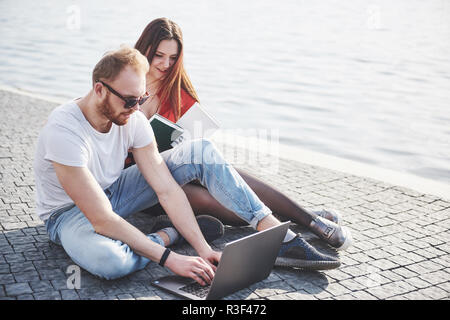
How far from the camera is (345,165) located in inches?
233

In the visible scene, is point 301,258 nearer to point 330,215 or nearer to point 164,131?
point 330,215

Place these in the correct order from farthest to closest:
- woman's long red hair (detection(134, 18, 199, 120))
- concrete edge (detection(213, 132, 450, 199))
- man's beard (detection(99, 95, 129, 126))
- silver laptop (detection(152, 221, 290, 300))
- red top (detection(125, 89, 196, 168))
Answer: concrete edge (detection(213, 132, 450, 199))
red top (detection(125, 89, 196, 168))
woman's long red hair (detection(134, 18, 199, 120))
man's beard (detection(99, 95, 129, 126))
silver laptop (detection(152, 221, 290, 300))

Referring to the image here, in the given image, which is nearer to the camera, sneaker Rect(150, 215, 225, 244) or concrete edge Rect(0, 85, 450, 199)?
sneaker Rect(150, 215, 225, 244)

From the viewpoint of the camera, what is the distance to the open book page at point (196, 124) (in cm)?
388

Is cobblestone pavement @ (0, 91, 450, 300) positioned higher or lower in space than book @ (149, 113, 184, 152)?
lower

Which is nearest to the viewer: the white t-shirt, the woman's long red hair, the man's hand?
the white t-shirt

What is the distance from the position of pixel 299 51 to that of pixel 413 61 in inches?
124

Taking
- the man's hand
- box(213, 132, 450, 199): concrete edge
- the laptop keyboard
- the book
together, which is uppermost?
the book

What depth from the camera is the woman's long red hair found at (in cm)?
402

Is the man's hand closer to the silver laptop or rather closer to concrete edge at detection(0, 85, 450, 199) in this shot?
the silver laptop

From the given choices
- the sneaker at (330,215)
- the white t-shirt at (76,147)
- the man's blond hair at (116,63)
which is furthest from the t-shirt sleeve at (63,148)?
the sneaker at (330,215)

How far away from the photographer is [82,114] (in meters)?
3.20

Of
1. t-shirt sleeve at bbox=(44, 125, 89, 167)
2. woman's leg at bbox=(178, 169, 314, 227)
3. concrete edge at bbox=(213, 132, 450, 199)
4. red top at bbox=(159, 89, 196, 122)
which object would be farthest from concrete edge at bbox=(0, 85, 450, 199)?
t-shirt sleeve at bbox=(44, 125, 89, 167)

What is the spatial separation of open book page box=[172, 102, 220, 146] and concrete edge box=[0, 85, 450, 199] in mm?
2280
